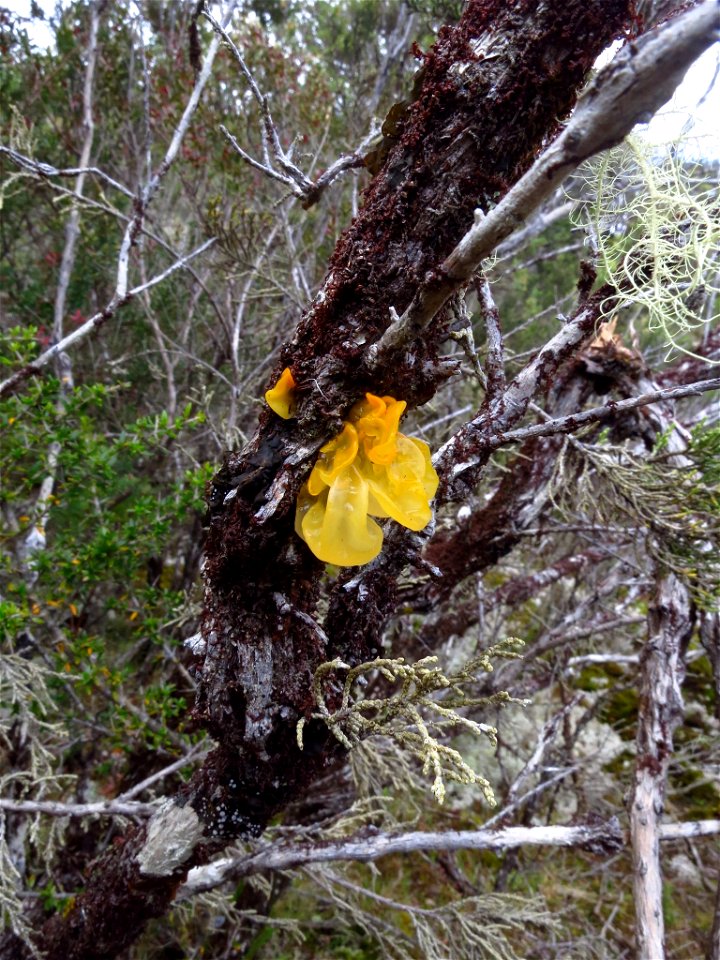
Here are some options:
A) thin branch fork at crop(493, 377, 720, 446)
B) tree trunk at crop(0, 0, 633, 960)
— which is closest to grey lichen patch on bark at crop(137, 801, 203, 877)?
tree trunk at crop(0, 0, 633, 960)

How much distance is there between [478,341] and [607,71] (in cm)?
424

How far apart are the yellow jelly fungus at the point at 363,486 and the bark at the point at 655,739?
1.47 m

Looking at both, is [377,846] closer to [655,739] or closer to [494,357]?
[655,739]

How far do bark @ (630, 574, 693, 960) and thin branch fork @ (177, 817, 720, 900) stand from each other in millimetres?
150

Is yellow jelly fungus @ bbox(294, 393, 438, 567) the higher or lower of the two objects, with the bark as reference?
higher

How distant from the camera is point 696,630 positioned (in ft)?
7.44

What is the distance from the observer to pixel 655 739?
200 centimetres

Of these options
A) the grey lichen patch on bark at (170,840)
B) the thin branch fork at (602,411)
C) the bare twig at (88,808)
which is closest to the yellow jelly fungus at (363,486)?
the thin branch fork at (602,411)

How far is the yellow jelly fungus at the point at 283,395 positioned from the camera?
42.8 inches

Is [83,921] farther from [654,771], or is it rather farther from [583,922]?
[583,922]

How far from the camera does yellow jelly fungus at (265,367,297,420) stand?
1088 millimetres

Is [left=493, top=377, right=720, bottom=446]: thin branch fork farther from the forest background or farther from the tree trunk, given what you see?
the tree trunk

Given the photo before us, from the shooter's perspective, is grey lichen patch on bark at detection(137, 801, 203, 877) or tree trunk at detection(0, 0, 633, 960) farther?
grey lichen patch on bark at detection(137, 801, 203, 877)

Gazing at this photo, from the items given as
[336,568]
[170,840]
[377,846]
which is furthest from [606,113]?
[377,846]
